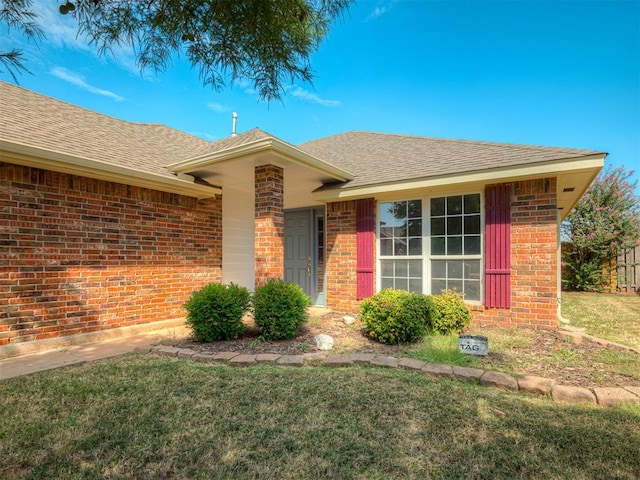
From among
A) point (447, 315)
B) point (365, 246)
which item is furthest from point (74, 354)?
point (447, 315)

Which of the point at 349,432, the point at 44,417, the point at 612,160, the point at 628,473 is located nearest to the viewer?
the point at 628,473

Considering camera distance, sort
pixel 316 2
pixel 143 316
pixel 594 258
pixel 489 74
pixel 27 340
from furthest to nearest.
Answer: pixel 594 258, pixel 489 74, pixel 143 316, pixel 27 340, pixel 316 2

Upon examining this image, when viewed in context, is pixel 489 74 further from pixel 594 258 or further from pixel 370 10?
pixel 594 258

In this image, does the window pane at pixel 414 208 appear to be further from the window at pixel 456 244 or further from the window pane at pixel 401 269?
the window pane at pixel 401 269

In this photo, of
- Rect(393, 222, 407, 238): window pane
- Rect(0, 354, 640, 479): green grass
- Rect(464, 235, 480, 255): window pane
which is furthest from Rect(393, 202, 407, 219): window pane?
Rect(0, 354, 640, 479): green grass

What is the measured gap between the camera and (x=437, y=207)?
5.77m

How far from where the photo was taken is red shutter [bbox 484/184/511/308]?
16.5 ft

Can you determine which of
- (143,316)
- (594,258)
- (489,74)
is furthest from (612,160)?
(143,316)

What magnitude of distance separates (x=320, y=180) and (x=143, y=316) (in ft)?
13.8

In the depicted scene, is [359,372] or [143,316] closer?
[359,372]

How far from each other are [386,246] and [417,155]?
2.13 metres

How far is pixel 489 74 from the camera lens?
768 cm

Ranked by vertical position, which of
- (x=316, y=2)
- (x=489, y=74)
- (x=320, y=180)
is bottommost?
(x=320, y=180)

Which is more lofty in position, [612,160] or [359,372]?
[612,160]
